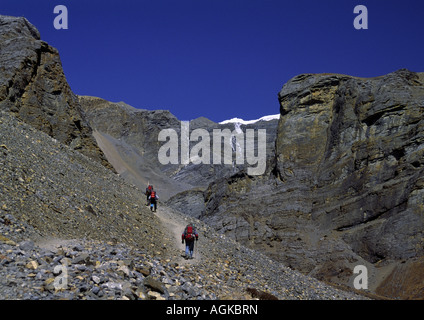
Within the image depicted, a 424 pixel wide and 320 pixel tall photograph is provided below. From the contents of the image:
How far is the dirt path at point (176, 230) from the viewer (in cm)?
1966

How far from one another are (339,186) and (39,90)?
101 ft

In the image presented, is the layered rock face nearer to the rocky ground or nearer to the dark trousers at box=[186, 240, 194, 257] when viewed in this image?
the rocky ground

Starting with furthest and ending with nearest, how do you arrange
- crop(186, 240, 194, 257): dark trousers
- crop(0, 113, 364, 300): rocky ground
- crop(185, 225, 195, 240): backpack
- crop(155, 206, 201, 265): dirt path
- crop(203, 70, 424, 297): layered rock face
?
crop(203, 70, 424, 297): layered rock face < crop(155, 206, 201, 265): dirt path < crop(186, 240, 194, 257): dark trousers < crop(185, 225, 195, 240): backpack < crop(0, 113, 364, 300): rocky ground

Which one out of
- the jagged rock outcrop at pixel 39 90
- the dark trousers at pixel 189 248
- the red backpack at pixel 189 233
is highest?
the jagged rock outcrop at pixel 39 90

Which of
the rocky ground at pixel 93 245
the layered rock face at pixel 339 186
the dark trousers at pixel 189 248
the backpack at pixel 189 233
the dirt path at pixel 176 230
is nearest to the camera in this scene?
the rocky ground at pixel 93 245

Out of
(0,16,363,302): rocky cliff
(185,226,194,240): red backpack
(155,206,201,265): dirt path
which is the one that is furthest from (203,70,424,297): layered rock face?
(185,226,194,240): red backpack

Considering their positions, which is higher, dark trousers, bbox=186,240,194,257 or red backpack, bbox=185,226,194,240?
red backpack, bbox=185,226,194,240

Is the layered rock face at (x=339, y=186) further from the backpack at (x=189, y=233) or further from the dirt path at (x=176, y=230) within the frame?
the backpack at (x=189, y=233)

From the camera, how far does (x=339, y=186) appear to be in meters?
47.3

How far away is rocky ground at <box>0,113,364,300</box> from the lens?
11242mm

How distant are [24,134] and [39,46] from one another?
54.9 ft

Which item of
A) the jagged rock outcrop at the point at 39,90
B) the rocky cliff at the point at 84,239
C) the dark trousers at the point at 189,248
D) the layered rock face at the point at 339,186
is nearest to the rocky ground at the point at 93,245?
the rocky cliff at the point at 84,239

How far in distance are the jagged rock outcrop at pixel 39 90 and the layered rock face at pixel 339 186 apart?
1991 cm

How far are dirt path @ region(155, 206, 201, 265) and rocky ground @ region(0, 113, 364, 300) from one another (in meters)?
Result: 0.08
